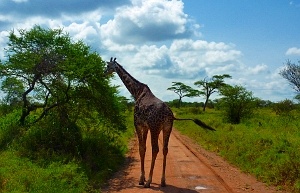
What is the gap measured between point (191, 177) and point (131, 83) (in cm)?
374

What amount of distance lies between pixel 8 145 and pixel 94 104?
12.2 feet

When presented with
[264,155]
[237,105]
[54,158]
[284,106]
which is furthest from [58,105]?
[284,106]

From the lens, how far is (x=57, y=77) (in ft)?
48.6

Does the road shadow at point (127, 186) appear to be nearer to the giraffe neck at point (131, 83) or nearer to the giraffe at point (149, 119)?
the giraffe at point (149, 119)

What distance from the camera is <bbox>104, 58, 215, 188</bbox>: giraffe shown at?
35.1 feet

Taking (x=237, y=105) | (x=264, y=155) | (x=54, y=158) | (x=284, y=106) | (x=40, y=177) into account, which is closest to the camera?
(x=40, y=177)

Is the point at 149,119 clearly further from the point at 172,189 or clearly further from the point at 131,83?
the point at 131,83

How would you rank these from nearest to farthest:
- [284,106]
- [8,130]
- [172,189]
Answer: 1. [172,189]
2. [8,130]
3. [284,106]

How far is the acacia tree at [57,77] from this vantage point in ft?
47.3

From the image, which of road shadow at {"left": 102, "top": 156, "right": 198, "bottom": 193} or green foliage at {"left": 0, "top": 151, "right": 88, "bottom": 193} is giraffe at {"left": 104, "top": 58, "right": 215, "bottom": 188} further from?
green foliage at {"left": 0, "top": 151, "right": 88, "bottom": 193}

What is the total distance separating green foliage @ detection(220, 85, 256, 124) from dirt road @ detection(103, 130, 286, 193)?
1735 cm

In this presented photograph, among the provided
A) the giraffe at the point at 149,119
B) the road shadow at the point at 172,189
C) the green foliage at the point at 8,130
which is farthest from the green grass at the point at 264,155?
the green foliage at the point at 8,130

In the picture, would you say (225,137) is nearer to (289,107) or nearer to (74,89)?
(74,89)

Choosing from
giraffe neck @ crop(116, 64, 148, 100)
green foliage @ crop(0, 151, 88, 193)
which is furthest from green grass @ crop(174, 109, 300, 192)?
green foliage @ crop(0, 151, 88, 193)
